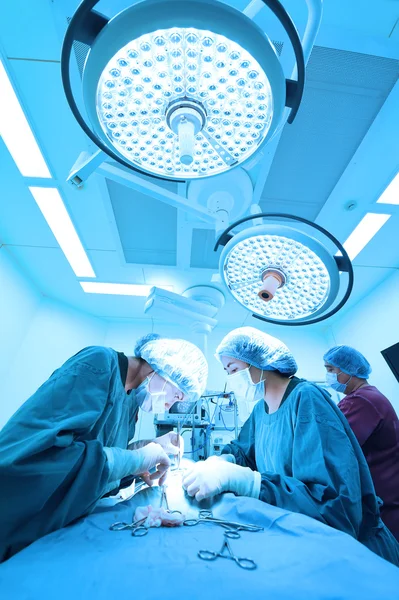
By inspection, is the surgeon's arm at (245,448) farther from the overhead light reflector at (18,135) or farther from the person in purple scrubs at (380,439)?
the overhead light reflector at (18,135)

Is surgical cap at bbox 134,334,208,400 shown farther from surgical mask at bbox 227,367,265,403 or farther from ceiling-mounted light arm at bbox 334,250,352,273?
ceiling-mounted light arm at bbox 334,250,352,273

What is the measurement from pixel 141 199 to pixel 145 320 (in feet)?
6.46

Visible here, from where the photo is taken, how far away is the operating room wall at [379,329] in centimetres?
234

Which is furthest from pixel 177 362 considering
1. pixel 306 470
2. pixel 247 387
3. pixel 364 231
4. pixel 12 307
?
pixel 12 307

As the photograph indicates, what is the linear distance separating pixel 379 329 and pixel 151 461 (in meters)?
2.36

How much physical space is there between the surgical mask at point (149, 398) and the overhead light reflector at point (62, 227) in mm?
1253

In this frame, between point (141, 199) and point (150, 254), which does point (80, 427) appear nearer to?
point (141, 199)

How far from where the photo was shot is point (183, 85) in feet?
1.77

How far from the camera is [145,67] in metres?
0.51

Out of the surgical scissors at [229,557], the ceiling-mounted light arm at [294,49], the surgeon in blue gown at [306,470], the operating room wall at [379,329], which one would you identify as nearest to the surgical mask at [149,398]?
the surgeon in blue gown at [306,470]

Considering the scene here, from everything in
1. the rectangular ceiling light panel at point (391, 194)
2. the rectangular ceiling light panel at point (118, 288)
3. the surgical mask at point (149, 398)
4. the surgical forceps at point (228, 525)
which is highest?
the rectangular ceiling light panel at point (391, 194)

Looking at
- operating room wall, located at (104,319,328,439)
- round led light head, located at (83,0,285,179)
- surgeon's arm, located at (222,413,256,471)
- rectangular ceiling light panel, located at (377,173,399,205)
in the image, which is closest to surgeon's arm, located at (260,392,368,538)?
surgeon's arm, located at (222,413,256,471)

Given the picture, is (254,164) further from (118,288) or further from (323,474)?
(118,288)

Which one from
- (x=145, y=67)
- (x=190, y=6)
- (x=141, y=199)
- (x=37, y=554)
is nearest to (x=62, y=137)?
(x=141, y=199)
